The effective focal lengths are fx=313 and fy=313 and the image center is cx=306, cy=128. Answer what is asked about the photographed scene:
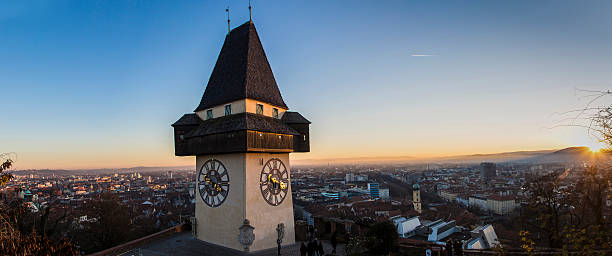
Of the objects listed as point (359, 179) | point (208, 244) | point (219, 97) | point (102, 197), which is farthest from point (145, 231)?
point (359, 179)

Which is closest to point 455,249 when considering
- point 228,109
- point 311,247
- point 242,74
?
point 311,247

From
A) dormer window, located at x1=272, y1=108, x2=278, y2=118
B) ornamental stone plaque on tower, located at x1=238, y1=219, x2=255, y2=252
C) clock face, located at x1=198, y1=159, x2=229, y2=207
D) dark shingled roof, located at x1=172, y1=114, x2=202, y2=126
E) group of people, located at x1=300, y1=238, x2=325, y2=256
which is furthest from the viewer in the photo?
dark shingled roof, located at x1=172, y1=114, x2=202, y2=126

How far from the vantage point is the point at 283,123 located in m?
14.5

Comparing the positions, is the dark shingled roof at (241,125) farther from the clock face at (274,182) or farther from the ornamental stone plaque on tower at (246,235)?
the ornamental stone plaque on tower at (246,235)

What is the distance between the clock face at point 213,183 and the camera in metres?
13.2

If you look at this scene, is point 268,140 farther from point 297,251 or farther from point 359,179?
point 359,179

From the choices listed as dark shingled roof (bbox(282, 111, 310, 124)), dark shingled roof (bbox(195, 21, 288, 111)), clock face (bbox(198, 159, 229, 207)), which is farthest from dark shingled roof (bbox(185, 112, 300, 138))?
clock face (bbox(198, 159, 229, 207))

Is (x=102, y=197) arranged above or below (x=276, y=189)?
below

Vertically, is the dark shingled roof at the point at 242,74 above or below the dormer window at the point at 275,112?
above

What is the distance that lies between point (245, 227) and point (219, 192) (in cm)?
211

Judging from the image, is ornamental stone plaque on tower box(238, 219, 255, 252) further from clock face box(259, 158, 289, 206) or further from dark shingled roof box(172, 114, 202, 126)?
dark shingled roof box(172, 114, 202, 126)

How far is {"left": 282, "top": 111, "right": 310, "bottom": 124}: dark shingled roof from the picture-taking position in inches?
579

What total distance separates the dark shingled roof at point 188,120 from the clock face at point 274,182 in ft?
13.9

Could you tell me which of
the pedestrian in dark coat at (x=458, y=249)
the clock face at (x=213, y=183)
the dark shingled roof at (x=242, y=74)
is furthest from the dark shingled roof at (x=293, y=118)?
the pedestrian in dark coat at (x=458, y=249)
